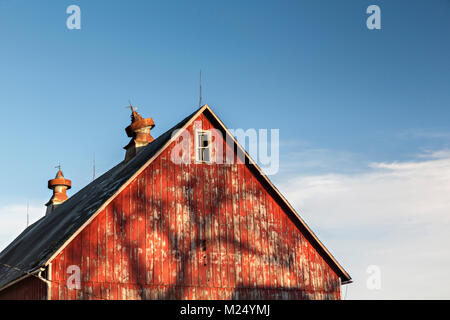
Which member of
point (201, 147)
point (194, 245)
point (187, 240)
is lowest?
point (194, 245)

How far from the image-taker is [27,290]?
17.6 m

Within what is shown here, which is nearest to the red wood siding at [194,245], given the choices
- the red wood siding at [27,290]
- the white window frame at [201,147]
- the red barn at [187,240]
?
the red barn at [187,240]

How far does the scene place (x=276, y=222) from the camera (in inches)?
773

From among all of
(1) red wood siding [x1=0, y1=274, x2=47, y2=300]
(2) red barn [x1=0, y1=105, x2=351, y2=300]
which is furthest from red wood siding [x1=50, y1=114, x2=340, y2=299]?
(1) red wood siding [x1=0, y1=274, x2=47, y2=300]

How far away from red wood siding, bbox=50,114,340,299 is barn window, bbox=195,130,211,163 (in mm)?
219

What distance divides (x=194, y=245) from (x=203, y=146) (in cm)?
340

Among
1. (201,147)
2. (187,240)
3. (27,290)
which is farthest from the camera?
(201,147)

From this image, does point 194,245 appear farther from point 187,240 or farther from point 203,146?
point 203,146

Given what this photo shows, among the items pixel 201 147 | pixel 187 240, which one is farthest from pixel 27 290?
pixel 201 147

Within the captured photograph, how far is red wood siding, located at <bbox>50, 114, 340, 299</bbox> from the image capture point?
55.3ft

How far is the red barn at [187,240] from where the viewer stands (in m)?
16.8

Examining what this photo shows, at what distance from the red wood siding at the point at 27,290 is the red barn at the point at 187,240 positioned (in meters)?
0.03

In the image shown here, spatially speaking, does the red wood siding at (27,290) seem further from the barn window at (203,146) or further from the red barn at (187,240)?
the barn window at (203,146)
